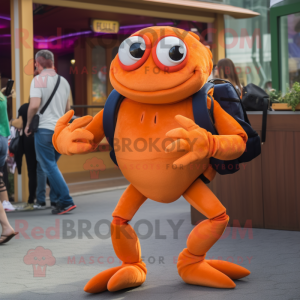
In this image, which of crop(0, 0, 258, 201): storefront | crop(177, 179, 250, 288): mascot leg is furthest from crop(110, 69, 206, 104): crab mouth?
crop(0, 0, 258, 201): storefront

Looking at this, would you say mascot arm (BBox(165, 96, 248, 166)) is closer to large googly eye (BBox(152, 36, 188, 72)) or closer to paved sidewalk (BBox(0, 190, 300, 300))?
large googly eye (BBox(152, 36, 188, 72))

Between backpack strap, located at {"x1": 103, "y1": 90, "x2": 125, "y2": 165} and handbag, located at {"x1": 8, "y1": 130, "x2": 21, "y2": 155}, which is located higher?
backpack strap, located at {"x1": 103, "y1": 90, "x2": 125, "y2": 165}

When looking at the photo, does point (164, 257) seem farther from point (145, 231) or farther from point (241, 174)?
point (241, 174)

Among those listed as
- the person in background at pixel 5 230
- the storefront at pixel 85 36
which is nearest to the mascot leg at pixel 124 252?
the person in background at pixel 5 230

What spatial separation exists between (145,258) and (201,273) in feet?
3.02

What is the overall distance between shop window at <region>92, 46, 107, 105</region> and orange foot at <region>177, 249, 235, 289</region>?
8521mm

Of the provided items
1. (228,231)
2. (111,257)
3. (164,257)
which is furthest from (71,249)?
(228,231)

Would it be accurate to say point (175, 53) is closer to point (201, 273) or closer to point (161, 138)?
point (161, 138)

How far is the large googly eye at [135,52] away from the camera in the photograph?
3.02m

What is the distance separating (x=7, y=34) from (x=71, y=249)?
8.18 m

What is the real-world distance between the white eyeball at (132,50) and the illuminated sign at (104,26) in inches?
312

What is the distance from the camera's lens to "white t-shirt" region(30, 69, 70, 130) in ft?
20.0

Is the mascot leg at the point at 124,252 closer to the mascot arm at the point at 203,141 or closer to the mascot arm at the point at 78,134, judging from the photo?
the mascot arm at the point at 78,134

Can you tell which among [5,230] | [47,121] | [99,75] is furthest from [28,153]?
[99,75]
